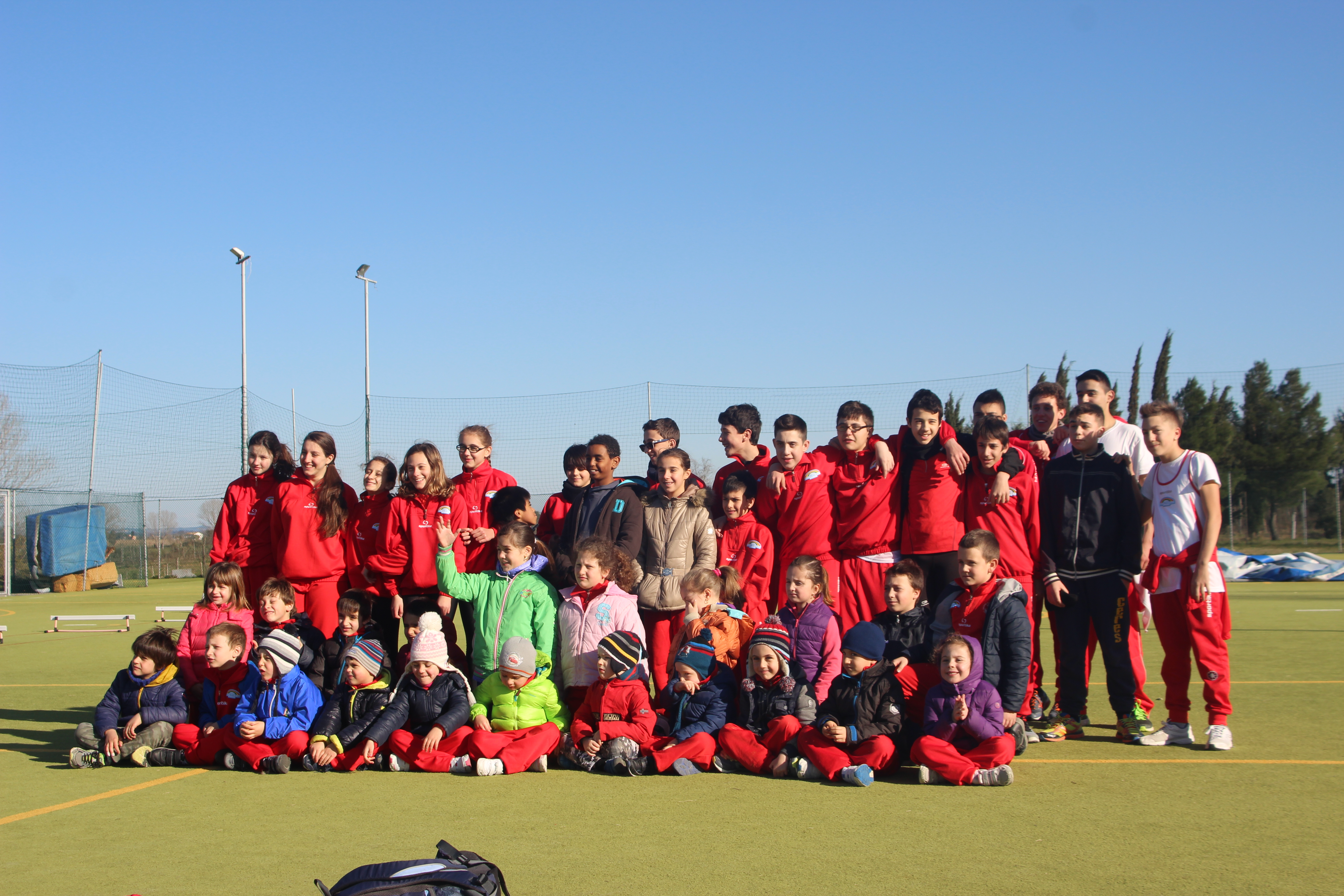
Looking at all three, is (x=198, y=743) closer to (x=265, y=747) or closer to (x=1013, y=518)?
(x=265, y=747)

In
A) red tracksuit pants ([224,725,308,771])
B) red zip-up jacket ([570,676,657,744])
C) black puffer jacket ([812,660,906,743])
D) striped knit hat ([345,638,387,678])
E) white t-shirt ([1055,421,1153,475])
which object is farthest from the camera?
white t-shirt ([1055,421,1153,475])

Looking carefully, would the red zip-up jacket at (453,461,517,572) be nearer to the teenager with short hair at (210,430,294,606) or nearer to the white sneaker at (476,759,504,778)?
the teenager with short hair at (210,430,294,606)

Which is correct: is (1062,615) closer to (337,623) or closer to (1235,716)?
(1235,716)

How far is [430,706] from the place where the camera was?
5.32 m

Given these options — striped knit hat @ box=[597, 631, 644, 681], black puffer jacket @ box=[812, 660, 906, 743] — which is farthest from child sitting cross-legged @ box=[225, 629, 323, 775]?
black puffer jacket @ box=[812, 660, 906, 743]

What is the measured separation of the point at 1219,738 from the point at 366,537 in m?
4.91

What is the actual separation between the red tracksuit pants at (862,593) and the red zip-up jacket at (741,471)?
78 cm

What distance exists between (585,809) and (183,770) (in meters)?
2.41

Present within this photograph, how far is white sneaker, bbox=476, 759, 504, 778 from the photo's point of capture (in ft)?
16.5

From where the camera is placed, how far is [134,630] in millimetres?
12922

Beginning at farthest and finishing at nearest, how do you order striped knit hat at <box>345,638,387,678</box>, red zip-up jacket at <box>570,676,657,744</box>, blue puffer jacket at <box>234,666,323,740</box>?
1. striped knit hat at <box>345,638,387,678</box>
2. blue puffer jacket at <box>234,666,323,740</box>
3. red zip-up jacket at <box>570,676,657,744</box>

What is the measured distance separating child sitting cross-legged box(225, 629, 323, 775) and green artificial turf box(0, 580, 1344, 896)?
13cm

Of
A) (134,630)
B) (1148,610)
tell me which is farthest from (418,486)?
(134,630)

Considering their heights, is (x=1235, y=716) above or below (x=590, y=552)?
below
